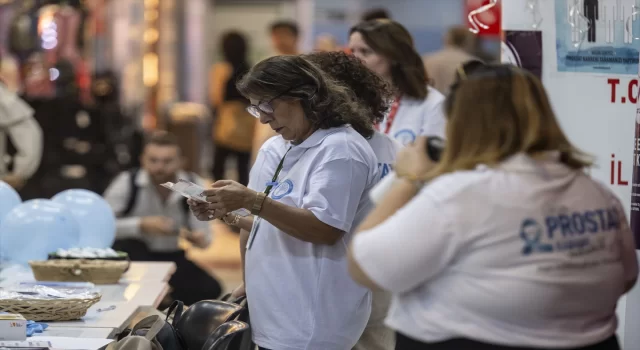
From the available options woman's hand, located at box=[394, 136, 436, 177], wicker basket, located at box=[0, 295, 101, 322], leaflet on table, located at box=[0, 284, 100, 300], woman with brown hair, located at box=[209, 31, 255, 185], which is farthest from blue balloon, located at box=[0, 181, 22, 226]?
woman with brown hair, located at box=[209, 31, 255, 185]

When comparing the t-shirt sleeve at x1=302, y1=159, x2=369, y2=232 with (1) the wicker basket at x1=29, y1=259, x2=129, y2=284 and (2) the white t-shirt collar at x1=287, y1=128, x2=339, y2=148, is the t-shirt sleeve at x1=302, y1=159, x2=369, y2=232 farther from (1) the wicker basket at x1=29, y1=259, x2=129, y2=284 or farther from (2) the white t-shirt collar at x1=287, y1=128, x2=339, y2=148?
(1) the wicker basket at x1=29, y1=259, x2=129, y2=284

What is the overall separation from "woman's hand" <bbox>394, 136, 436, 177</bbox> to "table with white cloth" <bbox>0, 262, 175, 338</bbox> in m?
1.39

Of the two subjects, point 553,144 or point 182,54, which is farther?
point 182,54

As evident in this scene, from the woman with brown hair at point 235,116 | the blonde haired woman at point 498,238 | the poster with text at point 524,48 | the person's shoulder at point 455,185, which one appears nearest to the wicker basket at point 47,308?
the blonde haired woman at point 498,238

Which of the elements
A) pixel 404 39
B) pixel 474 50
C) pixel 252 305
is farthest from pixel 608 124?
pixel 474 50

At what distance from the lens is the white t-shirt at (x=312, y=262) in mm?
3146

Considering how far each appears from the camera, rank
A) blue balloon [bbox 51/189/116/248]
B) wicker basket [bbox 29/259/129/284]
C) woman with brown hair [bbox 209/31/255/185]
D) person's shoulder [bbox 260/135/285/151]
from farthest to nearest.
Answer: woman with brown hair [bbox 209/31/255/185], blue balloon [bbox 51/189/116/248], wicker basket [bbox 29/259/129/284], person's shoulder [bbox 260/135/285/151]

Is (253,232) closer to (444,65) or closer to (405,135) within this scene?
(405,135)

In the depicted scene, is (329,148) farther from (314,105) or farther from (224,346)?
(224,346)

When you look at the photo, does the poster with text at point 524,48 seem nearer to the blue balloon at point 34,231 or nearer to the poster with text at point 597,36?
the poster with text at point 597,36

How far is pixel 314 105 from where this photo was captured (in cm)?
323

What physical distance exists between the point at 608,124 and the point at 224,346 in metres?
1.91

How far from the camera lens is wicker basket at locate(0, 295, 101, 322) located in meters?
3.43

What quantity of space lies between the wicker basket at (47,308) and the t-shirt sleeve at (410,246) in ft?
4.98
